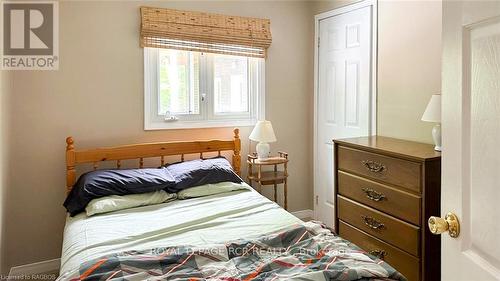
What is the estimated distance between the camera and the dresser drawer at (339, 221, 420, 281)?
2.26 m

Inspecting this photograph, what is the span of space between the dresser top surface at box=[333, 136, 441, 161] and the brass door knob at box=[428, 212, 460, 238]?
1.23 meters

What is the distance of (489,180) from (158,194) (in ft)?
7.40

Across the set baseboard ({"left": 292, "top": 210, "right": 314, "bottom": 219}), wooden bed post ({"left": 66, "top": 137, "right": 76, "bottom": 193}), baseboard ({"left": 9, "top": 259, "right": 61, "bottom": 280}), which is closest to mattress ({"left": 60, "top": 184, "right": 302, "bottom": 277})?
wooden bed post ({"left": 66, "top": 137, "right": 76, "bottom": 193})

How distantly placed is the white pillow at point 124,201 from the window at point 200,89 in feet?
2.34

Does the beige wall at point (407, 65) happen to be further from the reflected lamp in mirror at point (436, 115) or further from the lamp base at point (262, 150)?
the lamp base at point (262, 150)

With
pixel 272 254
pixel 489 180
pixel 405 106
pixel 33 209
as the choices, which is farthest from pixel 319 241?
pixel 33 209

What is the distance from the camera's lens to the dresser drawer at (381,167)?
221 centimetres

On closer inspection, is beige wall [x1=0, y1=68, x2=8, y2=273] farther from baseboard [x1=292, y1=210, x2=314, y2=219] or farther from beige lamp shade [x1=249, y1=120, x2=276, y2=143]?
baseboard [x1=292, y1=210, x2=314, y2=219]

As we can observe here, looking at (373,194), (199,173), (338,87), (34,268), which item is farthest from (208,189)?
(338,87)

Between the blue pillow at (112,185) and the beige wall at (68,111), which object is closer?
the blue pillow at (112,185)

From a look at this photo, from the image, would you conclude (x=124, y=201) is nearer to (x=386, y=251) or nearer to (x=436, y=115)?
(x=386, y=251)

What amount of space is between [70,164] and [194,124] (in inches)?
41.6

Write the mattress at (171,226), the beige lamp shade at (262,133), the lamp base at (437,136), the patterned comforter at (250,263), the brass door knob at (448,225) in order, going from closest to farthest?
the brass door knob at (448,225) → the patterned comforter at (250,263) → the mattress at (171,226) → the lamp base at (437,136) → the beige lamp shade at (262,133)

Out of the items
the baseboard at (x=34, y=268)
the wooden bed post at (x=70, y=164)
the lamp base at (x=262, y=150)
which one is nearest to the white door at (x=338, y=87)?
the lamp base at (x=262, y=150)
